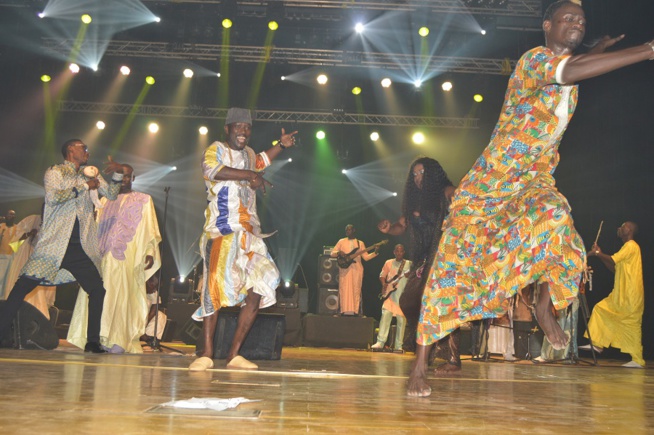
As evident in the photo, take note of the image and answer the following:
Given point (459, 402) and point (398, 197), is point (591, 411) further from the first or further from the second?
point (398, 197)

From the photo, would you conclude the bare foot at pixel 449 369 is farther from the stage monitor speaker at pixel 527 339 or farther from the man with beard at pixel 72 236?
the stage monitor speaker at pixel 527 339

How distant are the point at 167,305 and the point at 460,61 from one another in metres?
7.16

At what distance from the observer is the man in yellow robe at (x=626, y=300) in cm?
876

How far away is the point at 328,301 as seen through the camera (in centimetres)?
1259

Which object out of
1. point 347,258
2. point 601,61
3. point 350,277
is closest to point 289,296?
point 350,277

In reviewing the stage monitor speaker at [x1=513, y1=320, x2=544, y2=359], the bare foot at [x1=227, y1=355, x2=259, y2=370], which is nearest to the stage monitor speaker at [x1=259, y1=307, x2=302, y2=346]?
the stage monitor speaker at [x1=513, y1=320, x2=544, y2=359]

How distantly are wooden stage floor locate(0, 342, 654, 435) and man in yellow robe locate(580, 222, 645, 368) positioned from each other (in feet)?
17.7

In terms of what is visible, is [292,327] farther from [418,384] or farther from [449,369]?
[418,384]

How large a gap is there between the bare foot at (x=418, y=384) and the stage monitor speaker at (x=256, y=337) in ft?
9.79

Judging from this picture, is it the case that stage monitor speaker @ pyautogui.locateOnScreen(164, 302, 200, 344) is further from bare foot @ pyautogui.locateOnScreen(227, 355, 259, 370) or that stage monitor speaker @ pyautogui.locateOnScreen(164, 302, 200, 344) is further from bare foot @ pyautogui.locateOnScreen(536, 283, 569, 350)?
bare foot @ pyautogui.locateOnScreen(536, 283, 569, 350)

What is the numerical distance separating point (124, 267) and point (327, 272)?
6300 mm

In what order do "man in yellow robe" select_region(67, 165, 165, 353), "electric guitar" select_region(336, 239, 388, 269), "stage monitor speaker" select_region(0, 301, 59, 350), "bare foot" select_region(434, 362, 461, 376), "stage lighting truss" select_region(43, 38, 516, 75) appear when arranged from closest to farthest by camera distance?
"bare foot" select_region(434, 362, 461, 376) → "stage monitor speaker" select_region(0, 301, 59, 350) → "man in yellow robe" select_region(67, 165, 165, 353) → "electric guitar" select_region(336, 239, 388, 269) → "stage lighting truss" select_region(43, 38, 516, 75)

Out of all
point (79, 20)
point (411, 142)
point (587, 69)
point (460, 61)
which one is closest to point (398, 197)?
point (411, 142)

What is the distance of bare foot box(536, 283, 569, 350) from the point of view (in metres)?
2.93
